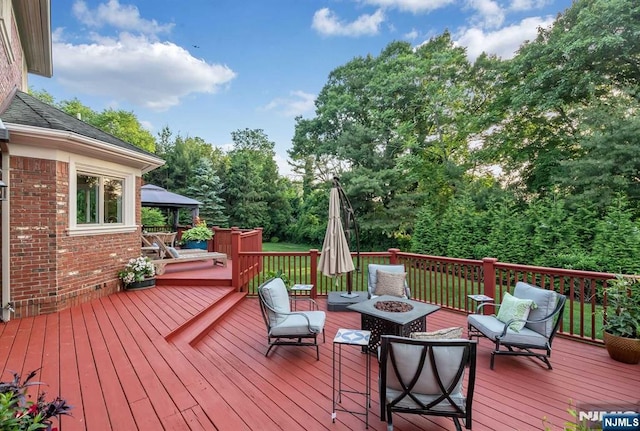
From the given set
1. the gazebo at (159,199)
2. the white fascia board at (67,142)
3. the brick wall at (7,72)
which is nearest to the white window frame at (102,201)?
the white fascia board at (67,142)

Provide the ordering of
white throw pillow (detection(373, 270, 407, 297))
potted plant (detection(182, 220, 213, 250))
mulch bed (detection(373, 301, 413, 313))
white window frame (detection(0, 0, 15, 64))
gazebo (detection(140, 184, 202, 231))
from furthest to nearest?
gazebo (detection(140, 184, 202, 231)) < potted plant (detection(182, 220, 213, 250)) < white throw pillow (detection(373, 270, 407, 297)) < white window frame (detection(0, 0, 15, 64)) < mulch bed (detection(373, 301, 413, 313))

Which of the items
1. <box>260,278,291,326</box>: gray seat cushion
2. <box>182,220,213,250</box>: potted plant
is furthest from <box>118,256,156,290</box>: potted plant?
<box>260,278,291,326</box>: gray seat cushion

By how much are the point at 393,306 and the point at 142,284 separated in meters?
5.49

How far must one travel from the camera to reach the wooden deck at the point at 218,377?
103 inches

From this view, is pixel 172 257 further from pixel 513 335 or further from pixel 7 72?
pixel 513 335

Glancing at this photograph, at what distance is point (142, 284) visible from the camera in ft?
21.4

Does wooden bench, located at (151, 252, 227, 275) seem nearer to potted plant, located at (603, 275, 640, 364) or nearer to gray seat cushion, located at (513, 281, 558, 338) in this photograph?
gray seat cushion, located at (513, 281, 558, 338)

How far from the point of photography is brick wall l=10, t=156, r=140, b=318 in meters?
4.62

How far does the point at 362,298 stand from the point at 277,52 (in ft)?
35.8

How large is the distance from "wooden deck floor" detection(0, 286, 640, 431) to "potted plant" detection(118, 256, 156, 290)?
1.38m

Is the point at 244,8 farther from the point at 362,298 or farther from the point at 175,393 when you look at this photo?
the point at 175,393

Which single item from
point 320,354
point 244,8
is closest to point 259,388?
point 320,354

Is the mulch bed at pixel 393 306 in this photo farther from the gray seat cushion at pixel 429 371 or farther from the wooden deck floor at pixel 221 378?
the gray seat cushion at pixel 429 371

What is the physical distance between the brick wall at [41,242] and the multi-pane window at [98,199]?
45 centimetres
